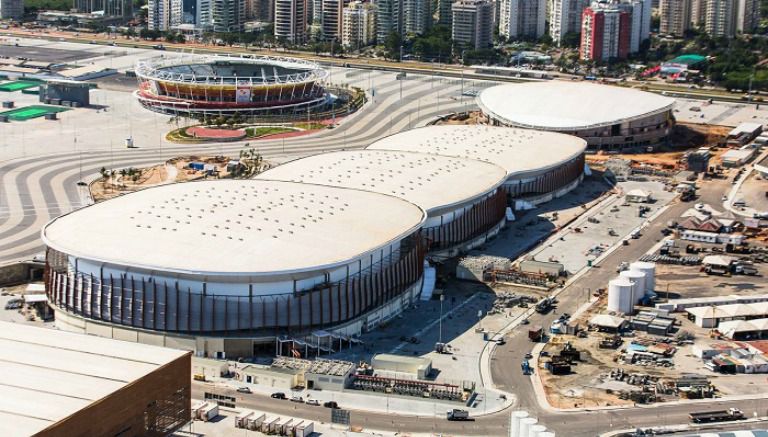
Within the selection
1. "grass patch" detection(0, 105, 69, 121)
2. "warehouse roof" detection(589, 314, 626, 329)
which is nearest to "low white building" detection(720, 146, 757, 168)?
"warehouse roof" detection(589, 314, 626, 329)

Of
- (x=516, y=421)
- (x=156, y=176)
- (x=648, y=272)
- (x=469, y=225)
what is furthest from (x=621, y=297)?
(x=156, y=176)

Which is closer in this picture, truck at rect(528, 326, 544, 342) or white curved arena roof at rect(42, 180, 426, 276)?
white curved arena roof at rect(42, 180, 426, 276)

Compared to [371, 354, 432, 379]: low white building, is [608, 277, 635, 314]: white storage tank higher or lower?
higher

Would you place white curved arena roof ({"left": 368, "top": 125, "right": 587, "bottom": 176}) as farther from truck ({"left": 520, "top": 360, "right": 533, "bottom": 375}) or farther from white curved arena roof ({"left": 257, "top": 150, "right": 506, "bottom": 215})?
truck ({"left": 520, "top": 360, "right": 533, "bottom": 375})

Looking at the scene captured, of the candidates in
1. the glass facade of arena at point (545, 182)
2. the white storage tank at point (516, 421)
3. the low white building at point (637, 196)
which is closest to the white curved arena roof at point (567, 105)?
the glass facade of arena at point (545, 182)

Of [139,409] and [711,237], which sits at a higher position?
[139,409]

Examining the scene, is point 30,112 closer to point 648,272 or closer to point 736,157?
point 736,157

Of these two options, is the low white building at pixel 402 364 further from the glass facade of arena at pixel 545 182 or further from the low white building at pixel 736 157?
the low white building at pixel 736 157
